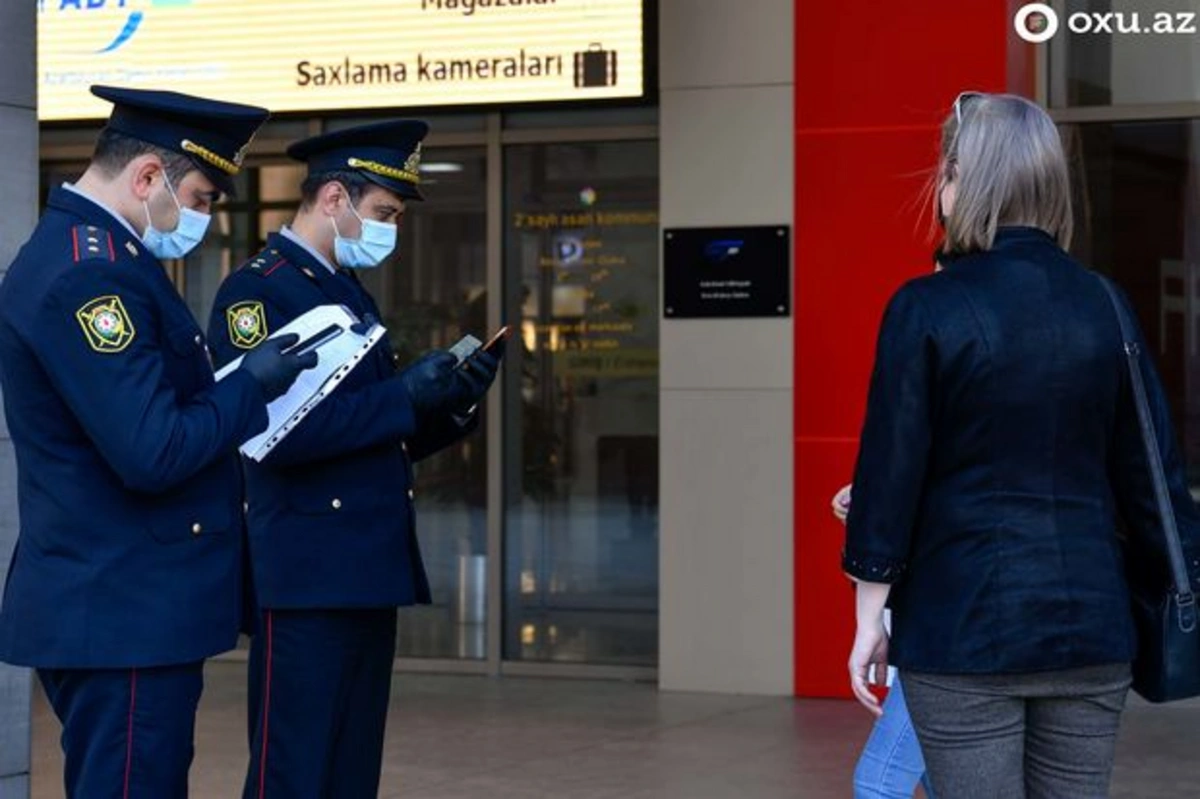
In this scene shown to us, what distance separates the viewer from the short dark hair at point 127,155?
14.5ft

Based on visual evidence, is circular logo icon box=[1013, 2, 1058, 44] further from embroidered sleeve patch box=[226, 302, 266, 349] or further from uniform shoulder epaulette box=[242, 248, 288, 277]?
embroidered sleeve patch box=[226, 302, 266, 349]

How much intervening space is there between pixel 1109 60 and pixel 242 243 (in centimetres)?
446

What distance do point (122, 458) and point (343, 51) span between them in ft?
22.1

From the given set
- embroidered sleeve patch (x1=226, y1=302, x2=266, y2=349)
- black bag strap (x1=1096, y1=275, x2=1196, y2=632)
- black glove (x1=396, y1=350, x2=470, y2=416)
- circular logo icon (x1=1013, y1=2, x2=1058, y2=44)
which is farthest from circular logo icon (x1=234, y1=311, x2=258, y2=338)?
circular logo icon (x1=1013, y1=2, x2=1058, y2=44)

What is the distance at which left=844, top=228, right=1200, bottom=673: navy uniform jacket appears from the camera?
3668 mm

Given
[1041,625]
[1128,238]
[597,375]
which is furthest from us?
[597,375]

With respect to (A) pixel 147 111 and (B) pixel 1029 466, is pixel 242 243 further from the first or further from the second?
(B) pixel 1029 466

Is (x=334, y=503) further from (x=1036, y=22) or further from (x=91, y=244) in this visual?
(x=1036, y=22)

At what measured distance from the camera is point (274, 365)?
438cm

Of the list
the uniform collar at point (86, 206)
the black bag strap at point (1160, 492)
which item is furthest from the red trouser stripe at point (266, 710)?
the black bag strap at point (1160, 492)

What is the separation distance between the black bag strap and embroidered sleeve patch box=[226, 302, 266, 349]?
2095mm

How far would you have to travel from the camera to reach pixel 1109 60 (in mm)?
9703

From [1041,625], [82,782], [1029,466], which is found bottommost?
[82,782]

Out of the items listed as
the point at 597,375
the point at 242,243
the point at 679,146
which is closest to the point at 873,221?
the point at 679,146
